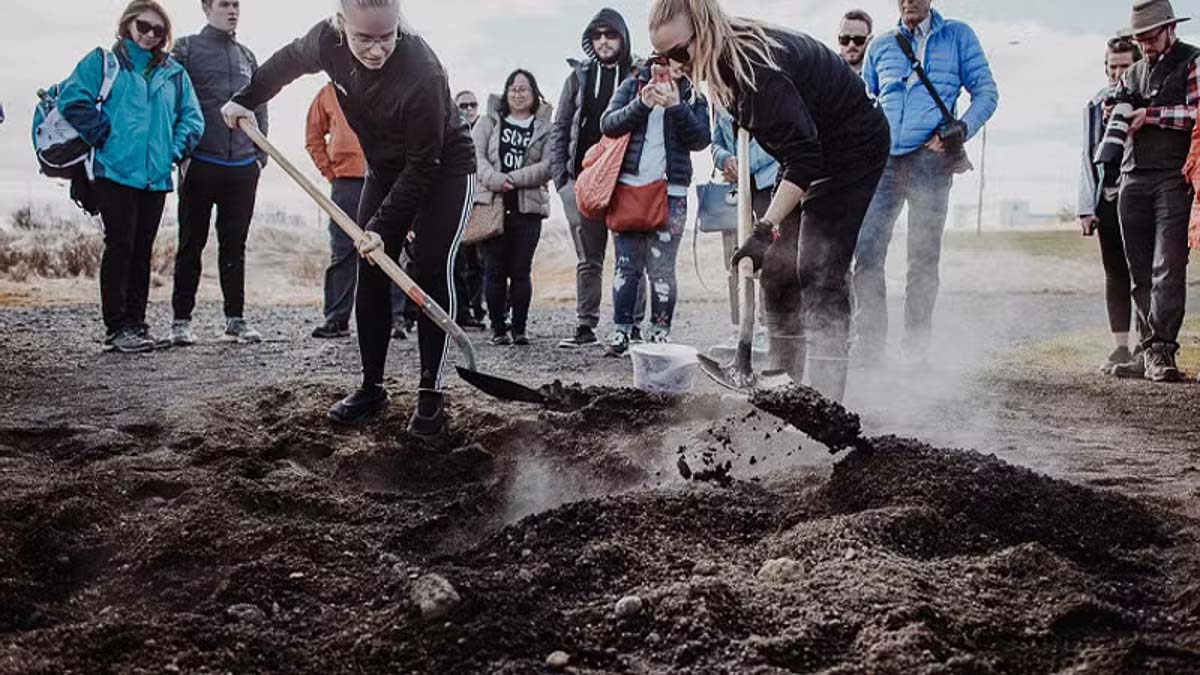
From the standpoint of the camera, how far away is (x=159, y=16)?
6.41 m

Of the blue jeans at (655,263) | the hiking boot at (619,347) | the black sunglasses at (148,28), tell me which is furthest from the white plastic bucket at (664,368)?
the black sunglasses at (148,28)

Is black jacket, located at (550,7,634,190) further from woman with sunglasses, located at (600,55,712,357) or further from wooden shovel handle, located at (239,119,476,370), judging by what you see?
wooden shovel handle, located at (239,119,476,370)

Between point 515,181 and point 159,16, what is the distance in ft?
8.05

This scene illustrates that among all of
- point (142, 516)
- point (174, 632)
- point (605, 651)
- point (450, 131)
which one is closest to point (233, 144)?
point (450, 131)

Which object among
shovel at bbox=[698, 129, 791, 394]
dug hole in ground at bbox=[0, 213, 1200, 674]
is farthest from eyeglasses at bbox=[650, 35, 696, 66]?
dug hole in ground at bbox=[0, 213, 1200, 674]

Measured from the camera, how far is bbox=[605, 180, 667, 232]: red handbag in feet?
21.2

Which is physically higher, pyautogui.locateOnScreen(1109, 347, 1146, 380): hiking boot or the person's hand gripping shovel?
the person's hand gripping shovel

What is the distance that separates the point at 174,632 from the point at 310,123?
219 inches

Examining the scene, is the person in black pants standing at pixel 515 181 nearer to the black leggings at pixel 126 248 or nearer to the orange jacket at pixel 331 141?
the orange jacket at pixel 331 141

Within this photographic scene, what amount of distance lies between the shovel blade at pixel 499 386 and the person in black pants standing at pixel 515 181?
10.2 feet

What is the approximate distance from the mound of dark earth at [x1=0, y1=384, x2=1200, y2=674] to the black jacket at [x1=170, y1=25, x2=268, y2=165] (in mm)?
3222

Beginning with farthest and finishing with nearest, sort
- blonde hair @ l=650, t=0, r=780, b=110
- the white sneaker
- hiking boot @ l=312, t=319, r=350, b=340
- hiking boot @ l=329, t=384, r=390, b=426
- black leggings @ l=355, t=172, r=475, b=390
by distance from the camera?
hiking boot @ l=312, t=319, r=350, b=340, the white sneaker, hiking boot @ l=329, t=384, r=390, b=426, black leggings @ l=355, t=172, r=475, b=390, blonde hair @ l=650, t=0, r=780, b=110

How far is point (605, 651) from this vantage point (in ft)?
7.61

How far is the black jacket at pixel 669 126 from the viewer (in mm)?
6410
